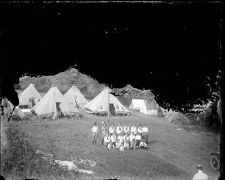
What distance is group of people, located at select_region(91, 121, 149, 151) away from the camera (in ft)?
18.2

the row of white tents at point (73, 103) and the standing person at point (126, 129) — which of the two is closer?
the row of white tents at point (73, 103)

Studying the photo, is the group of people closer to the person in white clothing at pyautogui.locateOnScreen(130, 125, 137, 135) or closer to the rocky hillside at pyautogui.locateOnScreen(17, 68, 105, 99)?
the person in white clothing at pyautogui.locateOnScreen(130, 125, 137, 135)

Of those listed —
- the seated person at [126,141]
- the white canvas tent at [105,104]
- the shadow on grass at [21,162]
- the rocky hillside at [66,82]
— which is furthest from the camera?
the seated person at [126,141]

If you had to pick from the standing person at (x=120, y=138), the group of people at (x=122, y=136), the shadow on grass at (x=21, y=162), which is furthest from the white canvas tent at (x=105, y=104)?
the shadow on grass at (x=21, y=162)

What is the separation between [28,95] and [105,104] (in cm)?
141

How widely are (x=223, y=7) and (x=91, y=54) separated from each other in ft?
7.25

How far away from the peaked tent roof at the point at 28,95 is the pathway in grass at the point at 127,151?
0.42 m

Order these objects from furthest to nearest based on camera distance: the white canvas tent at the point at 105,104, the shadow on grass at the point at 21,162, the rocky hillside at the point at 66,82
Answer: the white canvas tent at the point at 105,104, the rocky hillside at the point at 66,82, the shadow on grass at the point at 21,162

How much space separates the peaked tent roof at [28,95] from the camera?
534 cm

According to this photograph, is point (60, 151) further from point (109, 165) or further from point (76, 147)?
point (109, 165)

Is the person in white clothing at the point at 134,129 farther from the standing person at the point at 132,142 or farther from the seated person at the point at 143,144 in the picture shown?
the seated person at the point at 143,144

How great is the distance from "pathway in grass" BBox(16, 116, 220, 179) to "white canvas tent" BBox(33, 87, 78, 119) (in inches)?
6.9

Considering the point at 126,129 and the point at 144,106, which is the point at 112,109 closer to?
the point at 126,129

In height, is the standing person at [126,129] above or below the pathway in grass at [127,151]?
above
